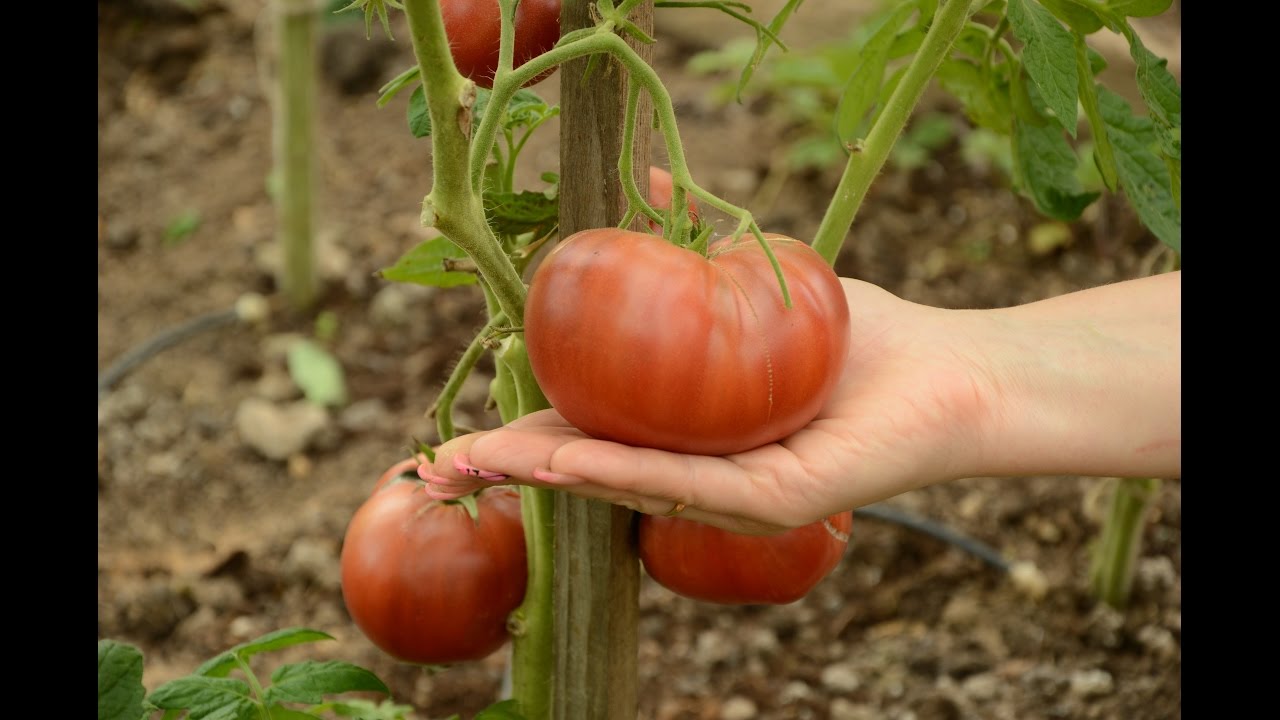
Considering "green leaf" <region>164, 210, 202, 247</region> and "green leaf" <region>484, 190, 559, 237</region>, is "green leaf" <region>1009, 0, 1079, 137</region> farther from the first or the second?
"green leaf" <region>164, 210, 202, 247</region>

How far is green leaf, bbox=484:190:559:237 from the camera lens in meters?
1.06

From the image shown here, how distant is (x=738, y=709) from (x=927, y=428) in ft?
3.30

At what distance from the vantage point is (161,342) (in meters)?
3.01

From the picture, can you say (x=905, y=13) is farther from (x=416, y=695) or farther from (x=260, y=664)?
(x=260, y=664)

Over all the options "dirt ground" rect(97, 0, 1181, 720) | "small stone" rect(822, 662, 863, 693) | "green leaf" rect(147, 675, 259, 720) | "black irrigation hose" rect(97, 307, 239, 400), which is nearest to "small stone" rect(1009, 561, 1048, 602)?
"dirt ground" rect(97, 0, 1181, 720)

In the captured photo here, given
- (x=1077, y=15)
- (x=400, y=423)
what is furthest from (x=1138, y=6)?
(x=400, y=423)

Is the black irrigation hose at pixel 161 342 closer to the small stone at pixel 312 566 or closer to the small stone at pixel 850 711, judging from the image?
the small stone at pixel 312 566

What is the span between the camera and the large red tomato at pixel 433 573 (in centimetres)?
124

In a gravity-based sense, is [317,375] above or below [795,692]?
above

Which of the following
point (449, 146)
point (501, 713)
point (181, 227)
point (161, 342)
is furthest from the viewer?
point (181, 227)

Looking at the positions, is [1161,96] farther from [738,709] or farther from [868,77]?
[738,709]

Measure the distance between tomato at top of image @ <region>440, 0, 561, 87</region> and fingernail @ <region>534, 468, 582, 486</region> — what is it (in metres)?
0.32

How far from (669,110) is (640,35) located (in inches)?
3.1

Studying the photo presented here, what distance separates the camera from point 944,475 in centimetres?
104
